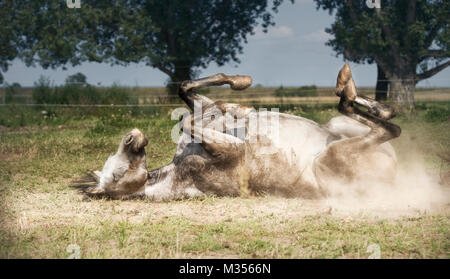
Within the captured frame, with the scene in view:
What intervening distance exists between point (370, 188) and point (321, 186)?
0.46 metres

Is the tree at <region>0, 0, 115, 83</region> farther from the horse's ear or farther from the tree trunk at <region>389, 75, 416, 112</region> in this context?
the horse's ear

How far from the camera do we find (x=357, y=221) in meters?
3.37

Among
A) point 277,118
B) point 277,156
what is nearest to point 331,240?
point 277,156

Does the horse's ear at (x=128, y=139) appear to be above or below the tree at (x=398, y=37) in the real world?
below

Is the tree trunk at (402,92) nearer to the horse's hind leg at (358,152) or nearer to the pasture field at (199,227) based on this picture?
Answer: the pasture field at (199,227)

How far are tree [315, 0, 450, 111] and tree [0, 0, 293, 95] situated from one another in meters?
3.89

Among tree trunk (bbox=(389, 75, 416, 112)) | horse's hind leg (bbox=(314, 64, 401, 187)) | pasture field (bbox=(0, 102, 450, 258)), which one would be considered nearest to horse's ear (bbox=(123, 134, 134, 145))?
pasture field (bbox=(0, 102, 450, 258))

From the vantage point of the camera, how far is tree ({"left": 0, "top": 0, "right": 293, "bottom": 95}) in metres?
17.2

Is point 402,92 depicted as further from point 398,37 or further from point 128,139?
point 128,139

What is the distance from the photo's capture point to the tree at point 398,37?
15.9 metres

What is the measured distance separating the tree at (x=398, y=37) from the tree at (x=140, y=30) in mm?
3891

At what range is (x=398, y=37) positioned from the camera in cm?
1739

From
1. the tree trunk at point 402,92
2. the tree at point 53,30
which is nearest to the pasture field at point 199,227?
the tree trunk at point 402,92

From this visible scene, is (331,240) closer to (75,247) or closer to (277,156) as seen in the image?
(277,156)
